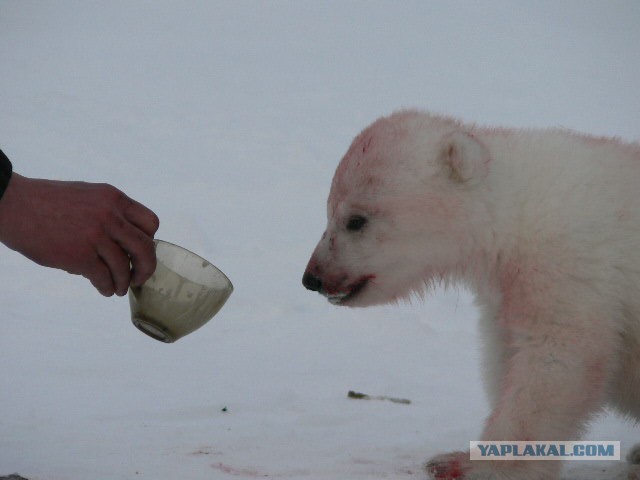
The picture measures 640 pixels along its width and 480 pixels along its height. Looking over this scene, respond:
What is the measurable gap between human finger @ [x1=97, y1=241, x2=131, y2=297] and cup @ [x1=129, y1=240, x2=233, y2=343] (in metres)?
0.18

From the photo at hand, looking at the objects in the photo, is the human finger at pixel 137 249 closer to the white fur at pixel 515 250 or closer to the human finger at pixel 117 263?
the human finger at pixel 117 263

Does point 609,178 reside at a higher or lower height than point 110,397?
higher

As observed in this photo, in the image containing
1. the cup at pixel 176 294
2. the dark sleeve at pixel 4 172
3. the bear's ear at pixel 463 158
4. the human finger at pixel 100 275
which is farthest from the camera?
the bear's ear at pixel 463 158

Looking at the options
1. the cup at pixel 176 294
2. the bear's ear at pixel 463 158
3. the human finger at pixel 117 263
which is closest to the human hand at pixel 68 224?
the human finger at pixel 117 263

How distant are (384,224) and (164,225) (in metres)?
5.10

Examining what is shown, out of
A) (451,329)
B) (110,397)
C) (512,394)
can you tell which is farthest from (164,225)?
(512,394)

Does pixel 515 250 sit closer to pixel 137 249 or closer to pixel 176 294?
pixel 176 294

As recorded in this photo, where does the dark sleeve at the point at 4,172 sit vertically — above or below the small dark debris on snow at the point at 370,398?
below

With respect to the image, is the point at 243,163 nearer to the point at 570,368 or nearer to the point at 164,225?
the point at 164,225

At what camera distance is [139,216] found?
2496 millimetres

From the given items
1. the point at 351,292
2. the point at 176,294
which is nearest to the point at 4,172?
the point at 176,294

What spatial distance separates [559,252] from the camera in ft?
9.84

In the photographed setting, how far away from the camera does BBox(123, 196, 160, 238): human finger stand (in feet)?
8.14

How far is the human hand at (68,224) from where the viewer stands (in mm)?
2350
